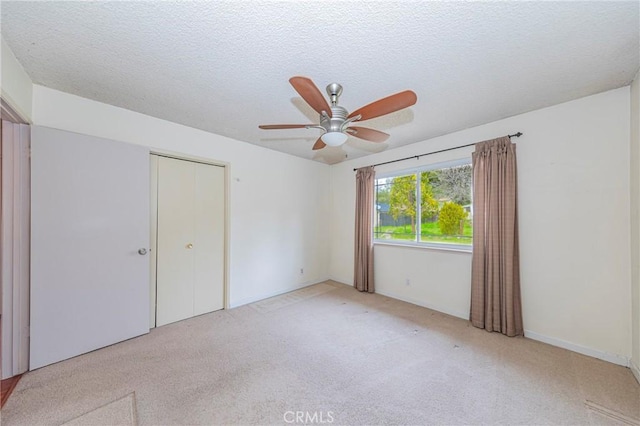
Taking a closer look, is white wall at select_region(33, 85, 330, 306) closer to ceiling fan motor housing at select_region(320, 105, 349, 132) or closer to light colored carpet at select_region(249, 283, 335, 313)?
light colored carpet at select_region(249, 283, 335, 313)

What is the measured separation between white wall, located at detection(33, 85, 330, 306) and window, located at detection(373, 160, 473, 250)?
1.27 m

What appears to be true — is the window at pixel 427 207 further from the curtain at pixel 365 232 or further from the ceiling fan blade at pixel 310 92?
the ceiling fan blade at pixel 310 92

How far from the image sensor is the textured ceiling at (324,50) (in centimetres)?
139

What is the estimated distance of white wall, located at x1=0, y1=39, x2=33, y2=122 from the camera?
165 cm

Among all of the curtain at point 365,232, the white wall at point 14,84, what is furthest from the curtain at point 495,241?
the white wall at point 14,84

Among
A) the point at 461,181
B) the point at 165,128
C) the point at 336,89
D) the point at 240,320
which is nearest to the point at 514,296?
the point at 461,181

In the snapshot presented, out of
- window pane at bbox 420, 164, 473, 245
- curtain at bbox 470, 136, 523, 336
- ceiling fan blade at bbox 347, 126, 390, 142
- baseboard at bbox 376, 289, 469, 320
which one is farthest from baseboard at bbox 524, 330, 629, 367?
ceiling fan blade at bbox 347, 126, 390, 142

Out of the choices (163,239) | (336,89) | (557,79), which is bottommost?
(163,239)

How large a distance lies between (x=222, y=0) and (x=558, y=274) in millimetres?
3623

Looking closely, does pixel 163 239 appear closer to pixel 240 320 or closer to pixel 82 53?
pixel 240 320

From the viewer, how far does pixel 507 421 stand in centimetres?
156

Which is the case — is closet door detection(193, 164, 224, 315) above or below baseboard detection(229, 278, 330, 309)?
above

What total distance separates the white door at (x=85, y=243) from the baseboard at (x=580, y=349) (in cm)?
415

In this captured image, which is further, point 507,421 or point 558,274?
point 558,274
